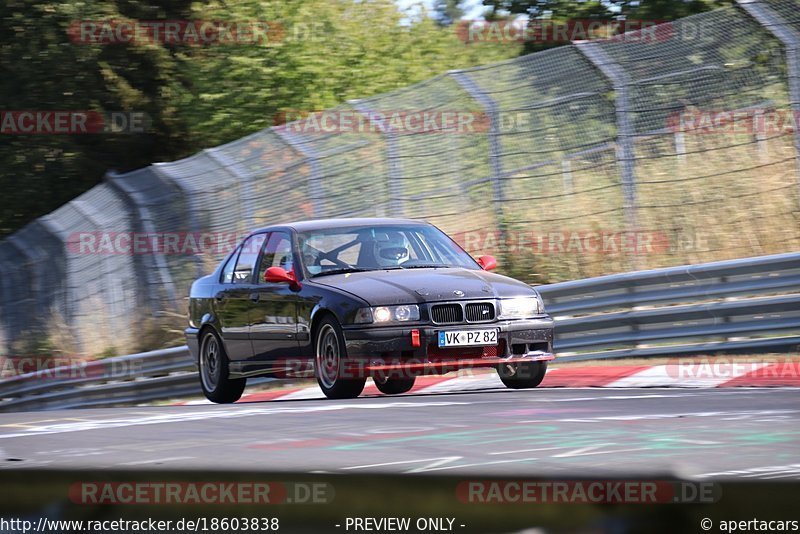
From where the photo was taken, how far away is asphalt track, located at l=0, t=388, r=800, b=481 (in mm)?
5145

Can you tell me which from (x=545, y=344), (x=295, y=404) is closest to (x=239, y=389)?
(x=295, y=404)

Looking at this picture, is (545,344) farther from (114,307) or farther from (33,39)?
(33,39)

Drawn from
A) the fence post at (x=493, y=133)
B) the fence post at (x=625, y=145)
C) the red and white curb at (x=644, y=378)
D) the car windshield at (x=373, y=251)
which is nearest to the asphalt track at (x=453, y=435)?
the red and white curb at (x=644, y=378)

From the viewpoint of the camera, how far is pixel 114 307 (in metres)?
19.3

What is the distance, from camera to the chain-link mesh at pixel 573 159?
13609 mm

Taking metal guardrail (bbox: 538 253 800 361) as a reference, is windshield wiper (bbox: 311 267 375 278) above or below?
above

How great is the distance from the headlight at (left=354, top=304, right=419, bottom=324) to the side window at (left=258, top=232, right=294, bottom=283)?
1446mm

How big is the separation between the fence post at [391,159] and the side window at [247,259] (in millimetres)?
3535

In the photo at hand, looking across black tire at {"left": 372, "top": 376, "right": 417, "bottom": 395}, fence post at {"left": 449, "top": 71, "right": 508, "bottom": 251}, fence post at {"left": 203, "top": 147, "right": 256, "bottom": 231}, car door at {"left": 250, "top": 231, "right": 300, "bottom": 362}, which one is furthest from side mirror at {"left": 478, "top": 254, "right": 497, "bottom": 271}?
fence post at {"left": 203, "top": 147, "right": 256, "bottom": 231}

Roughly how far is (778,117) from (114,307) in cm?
978

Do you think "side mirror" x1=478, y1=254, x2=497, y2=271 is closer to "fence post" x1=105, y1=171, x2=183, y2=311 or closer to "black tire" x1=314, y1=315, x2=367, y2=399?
"black tire" x1=314, y1=315, x2=367, y2=399

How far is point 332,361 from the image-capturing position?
10.1 meters

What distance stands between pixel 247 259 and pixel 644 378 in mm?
3516

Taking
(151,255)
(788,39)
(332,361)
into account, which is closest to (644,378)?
(332,361)
